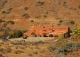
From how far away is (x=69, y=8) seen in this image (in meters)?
76.2

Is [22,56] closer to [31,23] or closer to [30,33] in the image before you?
[30,33]

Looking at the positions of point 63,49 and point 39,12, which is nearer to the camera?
point 63,49

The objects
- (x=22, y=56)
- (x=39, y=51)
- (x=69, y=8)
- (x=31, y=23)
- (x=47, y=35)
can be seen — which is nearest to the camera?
(x=22, y=56)

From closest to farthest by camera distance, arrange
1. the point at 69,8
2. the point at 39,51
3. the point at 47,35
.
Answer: the point at 39,51, the point at 47,35, the point at 69,8

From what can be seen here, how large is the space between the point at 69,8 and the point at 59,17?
20.9ft

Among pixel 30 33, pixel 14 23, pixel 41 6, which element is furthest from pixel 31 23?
pixel 30 33

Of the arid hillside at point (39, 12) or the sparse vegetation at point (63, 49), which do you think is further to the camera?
the arid hillside at point (39, 12)

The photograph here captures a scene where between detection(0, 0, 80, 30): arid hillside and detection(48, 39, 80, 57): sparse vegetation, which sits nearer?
detection(48, 39, 80, 57): sparse vegetation

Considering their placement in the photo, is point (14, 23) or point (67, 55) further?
point (14, 23)

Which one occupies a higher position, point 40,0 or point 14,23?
point 40,0

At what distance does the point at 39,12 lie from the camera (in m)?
74.8

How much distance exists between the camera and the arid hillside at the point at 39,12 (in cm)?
6900

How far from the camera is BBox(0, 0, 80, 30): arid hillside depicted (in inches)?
2717

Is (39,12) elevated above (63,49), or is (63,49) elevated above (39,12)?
(63,49)
